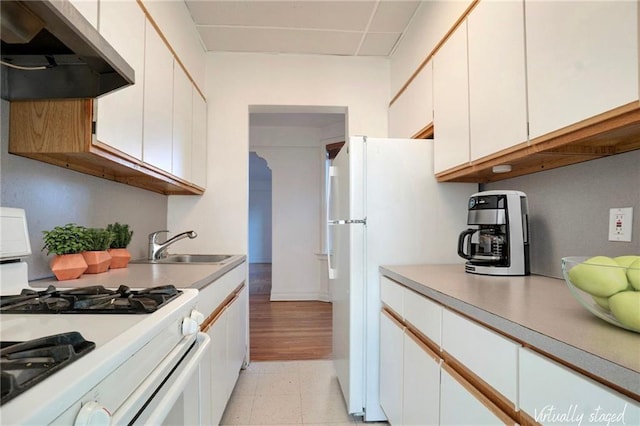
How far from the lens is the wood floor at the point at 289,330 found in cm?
287

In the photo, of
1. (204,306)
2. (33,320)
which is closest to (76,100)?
(33,320)

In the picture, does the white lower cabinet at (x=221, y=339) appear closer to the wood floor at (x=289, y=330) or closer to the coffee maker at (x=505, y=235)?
the wood floor at (x=289, y=330)

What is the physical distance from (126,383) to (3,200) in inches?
36.7

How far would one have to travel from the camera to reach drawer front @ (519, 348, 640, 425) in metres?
0.53

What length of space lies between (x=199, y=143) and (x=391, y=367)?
1989 millimetres

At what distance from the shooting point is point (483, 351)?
0.88 meters

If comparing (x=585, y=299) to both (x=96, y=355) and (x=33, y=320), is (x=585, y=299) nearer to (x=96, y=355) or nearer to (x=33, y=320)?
(x=96, y=355)

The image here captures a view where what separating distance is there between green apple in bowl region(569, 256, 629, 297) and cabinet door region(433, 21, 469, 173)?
3.15 feet

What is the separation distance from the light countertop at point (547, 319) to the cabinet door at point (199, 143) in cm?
171

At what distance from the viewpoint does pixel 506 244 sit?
4.68ft

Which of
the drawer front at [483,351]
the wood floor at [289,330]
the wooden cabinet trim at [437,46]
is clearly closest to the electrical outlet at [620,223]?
the drawer front at [483,351]

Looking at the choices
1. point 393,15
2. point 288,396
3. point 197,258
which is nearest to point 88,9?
point 197,258

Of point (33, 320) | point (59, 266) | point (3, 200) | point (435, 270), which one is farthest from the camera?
point (435, 270)

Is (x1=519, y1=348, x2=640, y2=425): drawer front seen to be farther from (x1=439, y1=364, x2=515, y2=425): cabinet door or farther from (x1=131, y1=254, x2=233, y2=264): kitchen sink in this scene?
(x1=131, y1=254, x2=233, y2=264): kitchen sink
